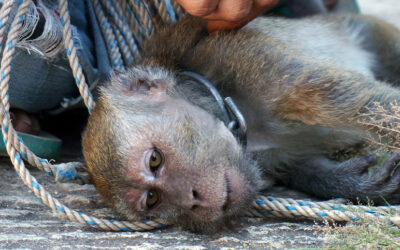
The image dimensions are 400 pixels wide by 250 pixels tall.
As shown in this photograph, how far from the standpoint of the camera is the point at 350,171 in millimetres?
2787

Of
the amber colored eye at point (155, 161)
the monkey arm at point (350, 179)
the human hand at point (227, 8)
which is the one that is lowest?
the monkey arm at point (350, 179)

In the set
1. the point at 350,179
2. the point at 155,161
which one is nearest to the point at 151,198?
the point at 155,161

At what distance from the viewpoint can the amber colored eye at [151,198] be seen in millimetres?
2400

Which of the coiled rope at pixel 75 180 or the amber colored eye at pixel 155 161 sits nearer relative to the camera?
the coiled rope at pixel 75 180

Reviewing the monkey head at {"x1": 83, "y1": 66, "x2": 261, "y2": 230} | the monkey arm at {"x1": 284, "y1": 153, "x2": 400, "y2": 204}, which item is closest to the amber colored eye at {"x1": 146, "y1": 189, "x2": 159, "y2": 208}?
the monkey head at {"x1": 83, "y1": 66, "x2": 261, "y2": 230}

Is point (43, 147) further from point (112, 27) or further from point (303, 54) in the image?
point (303, 54)

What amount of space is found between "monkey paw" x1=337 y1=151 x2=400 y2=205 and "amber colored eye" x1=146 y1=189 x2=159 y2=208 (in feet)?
3.68

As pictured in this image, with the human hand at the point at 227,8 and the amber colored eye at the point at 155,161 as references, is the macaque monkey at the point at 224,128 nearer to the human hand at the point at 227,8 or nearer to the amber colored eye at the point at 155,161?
the amber colored eye at the point at 155,161

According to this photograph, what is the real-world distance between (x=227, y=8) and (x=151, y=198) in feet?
3.39

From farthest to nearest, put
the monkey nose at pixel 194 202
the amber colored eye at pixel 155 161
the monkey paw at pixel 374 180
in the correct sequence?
the monkey paw at pixel 374 180 → the amber colored eye at pixel 155 161 → the monkey nose at pixel 194 202

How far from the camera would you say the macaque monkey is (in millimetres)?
2322

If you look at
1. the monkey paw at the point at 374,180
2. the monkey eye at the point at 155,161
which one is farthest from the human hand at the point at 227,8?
the monkey paw at the point at 374,180

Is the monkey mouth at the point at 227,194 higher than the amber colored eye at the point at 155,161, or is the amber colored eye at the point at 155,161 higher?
the amber colored eye at the point at 155,161

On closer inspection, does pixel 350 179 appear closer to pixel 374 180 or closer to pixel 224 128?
pixel 374 180
